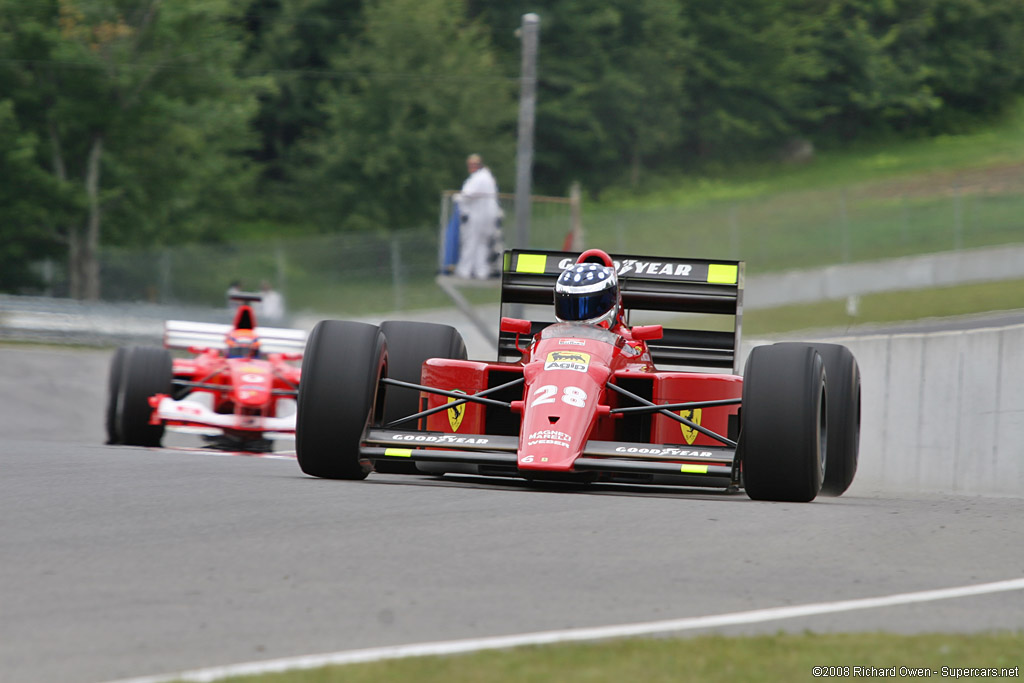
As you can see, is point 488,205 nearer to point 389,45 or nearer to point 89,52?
point 89,52

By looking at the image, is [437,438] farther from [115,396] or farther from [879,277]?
[879,277]

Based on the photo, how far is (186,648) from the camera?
472 cm

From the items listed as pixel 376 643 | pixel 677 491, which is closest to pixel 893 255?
pixel 677 491

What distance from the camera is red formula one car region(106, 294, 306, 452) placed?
14.4m

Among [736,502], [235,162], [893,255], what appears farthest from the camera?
[235,162]

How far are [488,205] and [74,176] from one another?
2154 cm

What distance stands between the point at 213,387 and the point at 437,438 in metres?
6.46

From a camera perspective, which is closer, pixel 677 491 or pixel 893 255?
pixel 677 491

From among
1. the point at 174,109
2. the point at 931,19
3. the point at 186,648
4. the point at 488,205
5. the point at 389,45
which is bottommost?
the point at 186,648

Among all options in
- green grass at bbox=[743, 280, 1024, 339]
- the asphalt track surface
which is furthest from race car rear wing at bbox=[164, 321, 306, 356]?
green grass at bbox=[743, 280, 1024, 339]

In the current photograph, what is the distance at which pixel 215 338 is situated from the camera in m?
15.9

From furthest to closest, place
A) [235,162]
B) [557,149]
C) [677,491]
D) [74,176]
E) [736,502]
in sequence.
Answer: [557,149], [235,162], [74,176], [677,491], [736,502]

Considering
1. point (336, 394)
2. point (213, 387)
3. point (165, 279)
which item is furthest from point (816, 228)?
point (336, 394)

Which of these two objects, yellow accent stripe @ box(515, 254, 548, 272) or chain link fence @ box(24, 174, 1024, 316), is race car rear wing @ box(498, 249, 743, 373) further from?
chain link fence @ box(24, 174, 1024, 316)
